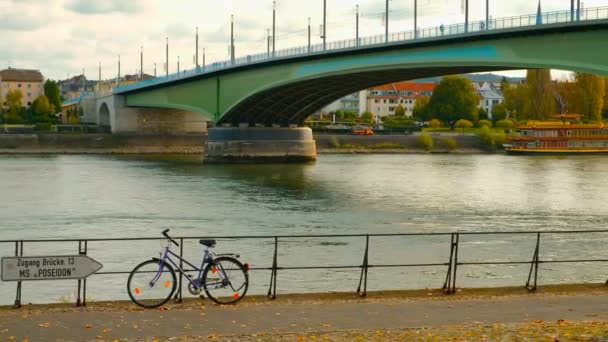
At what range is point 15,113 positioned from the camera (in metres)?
115

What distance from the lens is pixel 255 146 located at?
68.6m

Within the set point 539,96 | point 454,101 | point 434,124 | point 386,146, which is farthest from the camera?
point 454,101

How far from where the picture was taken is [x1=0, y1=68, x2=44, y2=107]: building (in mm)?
158500

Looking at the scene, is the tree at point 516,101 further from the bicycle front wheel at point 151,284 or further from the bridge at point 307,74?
the bicycle front wheel at point 151,284

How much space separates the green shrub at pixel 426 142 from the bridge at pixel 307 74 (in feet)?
75.8

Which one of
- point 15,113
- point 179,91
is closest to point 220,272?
point 179,91

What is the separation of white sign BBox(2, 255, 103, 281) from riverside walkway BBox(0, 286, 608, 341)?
1.32ft

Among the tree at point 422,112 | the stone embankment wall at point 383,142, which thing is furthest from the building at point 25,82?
the stone embankment wall at point 383,142

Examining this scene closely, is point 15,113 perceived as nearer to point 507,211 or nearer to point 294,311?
point 507,211

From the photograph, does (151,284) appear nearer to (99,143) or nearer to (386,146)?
(99,143)

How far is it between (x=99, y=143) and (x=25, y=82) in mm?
83136

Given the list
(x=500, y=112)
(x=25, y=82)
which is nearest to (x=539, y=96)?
(x=500, y=112)

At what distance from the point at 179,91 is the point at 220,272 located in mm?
61663

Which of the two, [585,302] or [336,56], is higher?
[336,56]
